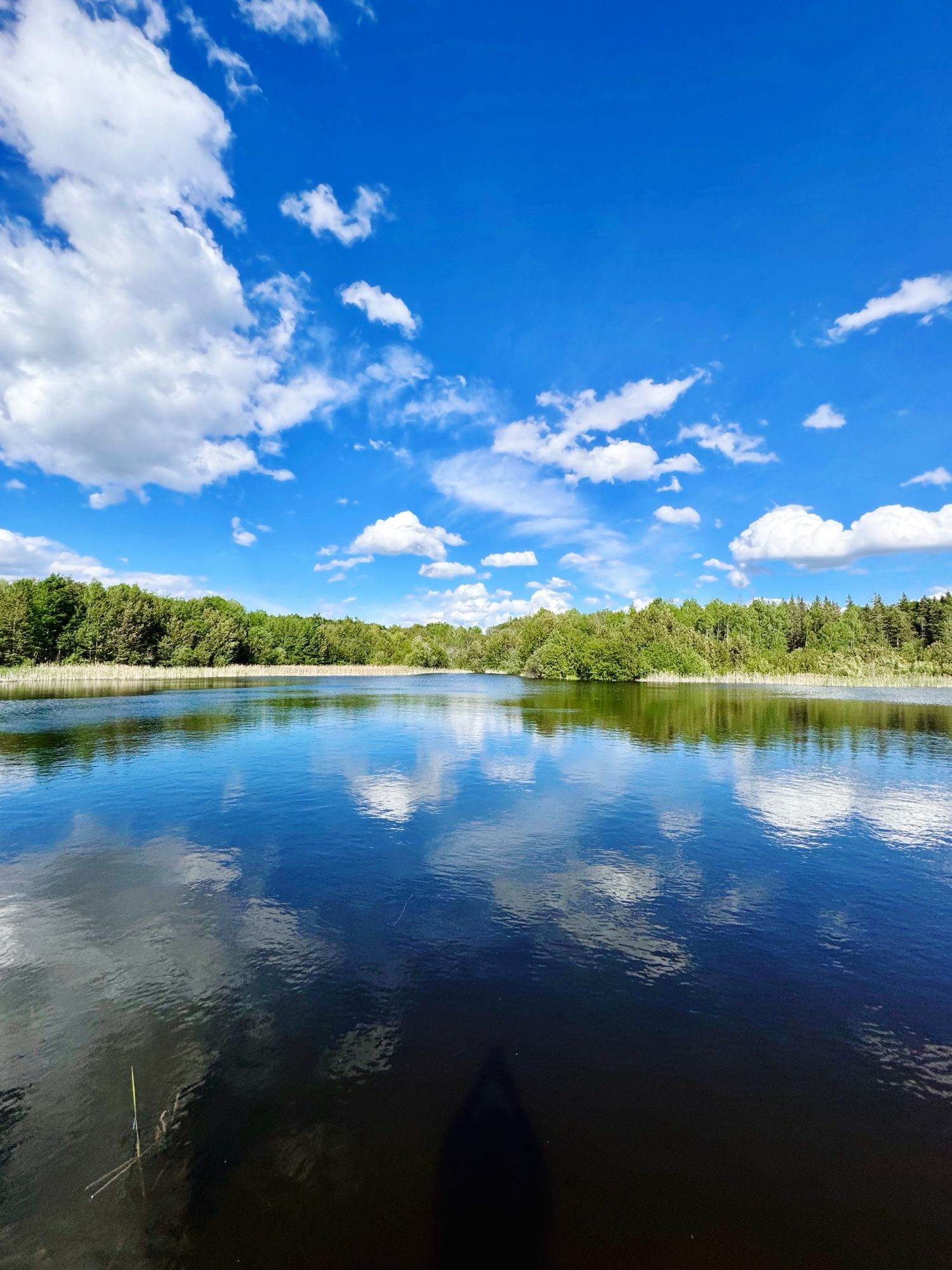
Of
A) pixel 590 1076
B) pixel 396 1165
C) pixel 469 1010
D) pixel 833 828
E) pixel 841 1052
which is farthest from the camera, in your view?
pixel 833 828

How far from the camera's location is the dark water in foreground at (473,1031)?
6.25m

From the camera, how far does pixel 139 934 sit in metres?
12.3

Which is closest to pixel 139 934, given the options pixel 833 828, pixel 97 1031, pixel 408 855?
pixel 97 1031

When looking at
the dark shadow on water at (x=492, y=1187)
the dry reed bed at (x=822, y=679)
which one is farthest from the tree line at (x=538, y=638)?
the dark shadow on water at (x=492, y=1187)

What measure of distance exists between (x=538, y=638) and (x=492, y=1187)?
159681 millimetres

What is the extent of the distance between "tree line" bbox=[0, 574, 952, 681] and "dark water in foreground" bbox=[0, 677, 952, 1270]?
10008 cm

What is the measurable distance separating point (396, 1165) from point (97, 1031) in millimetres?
5385

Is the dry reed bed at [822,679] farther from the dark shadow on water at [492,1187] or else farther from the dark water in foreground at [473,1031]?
the dark shadow on water at [492,1187]

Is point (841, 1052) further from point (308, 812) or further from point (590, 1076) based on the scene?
point (308, 812)

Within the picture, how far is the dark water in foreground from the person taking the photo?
6.25m

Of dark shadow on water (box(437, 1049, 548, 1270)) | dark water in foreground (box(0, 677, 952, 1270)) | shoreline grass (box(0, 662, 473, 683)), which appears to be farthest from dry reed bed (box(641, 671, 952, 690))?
dark shadow on water (box(437, 1049, 548, 1270))

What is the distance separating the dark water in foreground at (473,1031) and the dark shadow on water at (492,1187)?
0.03 metres

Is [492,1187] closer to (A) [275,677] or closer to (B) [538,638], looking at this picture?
(A) [275,677]

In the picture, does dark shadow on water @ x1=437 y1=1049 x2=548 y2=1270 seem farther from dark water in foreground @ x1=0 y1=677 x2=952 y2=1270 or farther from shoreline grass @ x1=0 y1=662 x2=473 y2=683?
shoreline grass @ x1=0 y1=662 x2=473 y2=683
